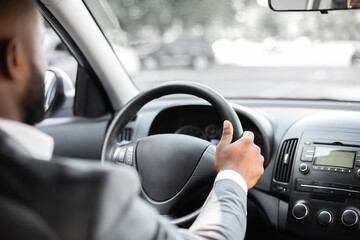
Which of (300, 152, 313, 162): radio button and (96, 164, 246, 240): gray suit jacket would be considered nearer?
(96, 164, 246, 240): gray suit jacket

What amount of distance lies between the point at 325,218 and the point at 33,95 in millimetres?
1855

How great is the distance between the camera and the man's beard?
1161 millimetres

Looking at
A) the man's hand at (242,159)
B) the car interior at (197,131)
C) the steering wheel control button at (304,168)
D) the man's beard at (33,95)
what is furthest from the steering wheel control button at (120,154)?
the man's beard at (33,95)

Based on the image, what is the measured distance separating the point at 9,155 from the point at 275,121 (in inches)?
83.4

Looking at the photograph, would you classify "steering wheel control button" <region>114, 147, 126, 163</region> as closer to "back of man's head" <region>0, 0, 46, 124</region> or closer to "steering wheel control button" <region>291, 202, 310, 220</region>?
"steering wheel control button" <region>291, 202, 310, 220</region>

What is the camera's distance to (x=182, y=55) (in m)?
10.7

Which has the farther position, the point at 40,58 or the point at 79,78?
the point at 79,78

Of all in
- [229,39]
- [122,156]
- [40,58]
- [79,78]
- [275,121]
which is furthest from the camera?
[229,39]

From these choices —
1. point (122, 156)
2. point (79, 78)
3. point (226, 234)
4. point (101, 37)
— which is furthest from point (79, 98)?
point (226, 234)

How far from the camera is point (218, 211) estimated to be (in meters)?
1.55

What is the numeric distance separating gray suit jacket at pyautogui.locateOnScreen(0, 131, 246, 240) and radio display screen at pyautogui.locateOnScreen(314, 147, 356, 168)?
5.52 feet

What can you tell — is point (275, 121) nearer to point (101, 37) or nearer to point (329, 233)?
point (329, 233)

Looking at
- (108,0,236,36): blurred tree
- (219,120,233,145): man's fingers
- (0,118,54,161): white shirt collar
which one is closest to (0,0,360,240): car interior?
(219,120,233,145): man's fingers

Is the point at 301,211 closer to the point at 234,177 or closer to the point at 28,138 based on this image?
the point at 234,177
